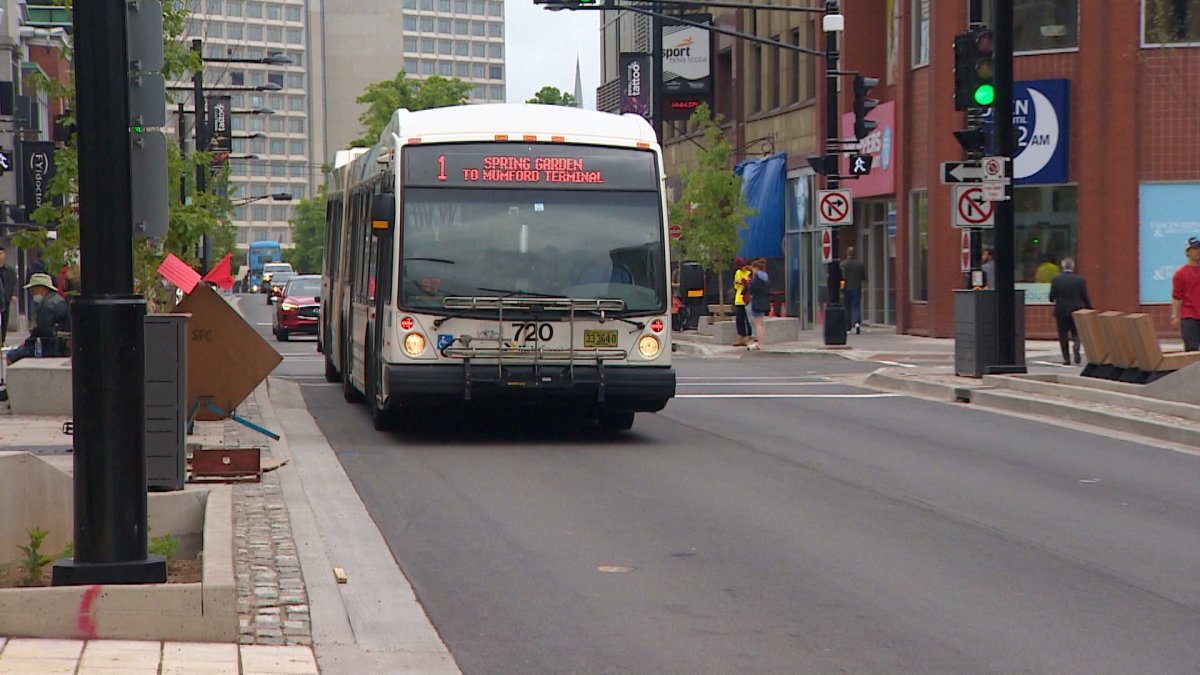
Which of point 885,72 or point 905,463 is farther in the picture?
point 885,72

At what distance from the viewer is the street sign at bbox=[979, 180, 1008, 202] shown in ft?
74.2

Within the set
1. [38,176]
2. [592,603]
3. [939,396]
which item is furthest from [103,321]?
[38,176]

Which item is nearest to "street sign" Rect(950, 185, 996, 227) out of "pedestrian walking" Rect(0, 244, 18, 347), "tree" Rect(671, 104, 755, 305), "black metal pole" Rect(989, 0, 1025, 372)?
"black metal pole" Rect(989, 0, 1025, 372)

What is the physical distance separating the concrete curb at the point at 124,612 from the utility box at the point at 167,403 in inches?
157

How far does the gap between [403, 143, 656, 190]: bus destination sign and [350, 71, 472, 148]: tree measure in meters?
91.6

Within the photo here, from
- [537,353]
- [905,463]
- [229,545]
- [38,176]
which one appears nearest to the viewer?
[229,545]

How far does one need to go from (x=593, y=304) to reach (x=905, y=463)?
312cm

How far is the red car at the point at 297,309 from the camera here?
141 feet

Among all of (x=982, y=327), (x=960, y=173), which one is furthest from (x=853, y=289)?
(x=982, y=327)

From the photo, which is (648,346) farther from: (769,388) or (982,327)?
(769,388)

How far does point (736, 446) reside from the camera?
1623cm

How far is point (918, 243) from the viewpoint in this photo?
130 ft

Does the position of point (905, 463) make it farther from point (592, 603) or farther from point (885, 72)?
point (885, 72)

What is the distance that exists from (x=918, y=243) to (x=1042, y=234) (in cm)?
364
